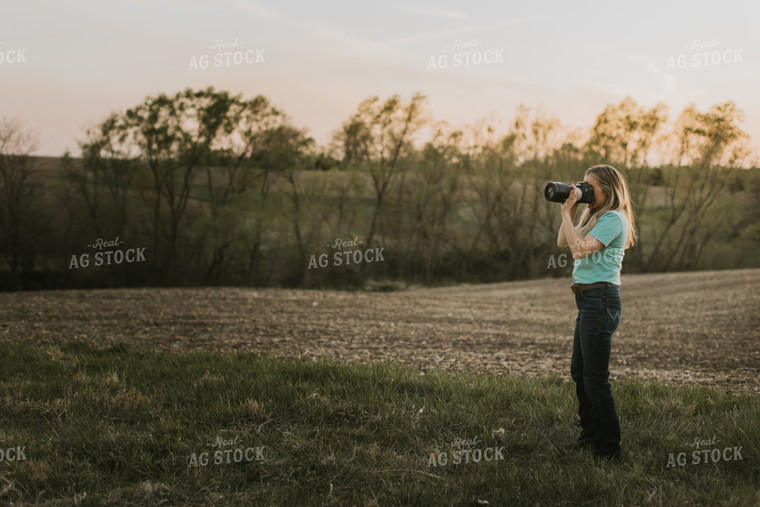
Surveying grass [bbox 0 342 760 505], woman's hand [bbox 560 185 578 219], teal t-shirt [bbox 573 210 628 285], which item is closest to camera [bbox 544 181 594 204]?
woman's hand [bbox 560 185 578 219]

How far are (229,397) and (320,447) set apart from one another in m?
1.60

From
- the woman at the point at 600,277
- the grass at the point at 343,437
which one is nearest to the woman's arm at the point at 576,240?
the woman at the point at 600,277

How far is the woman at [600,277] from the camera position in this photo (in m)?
4.43

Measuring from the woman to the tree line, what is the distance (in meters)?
27.6

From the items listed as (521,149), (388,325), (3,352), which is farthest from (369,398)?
(521,149)

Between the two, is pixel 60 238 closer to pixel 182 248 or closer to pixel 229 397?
pixel 182 248

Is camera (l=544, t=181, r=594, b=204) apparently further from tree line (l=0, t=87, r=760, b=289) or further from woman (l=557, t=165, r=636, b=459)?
tree line (l=0, t=87, r=760, b=289)

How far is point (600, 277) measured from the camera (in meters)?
4.46

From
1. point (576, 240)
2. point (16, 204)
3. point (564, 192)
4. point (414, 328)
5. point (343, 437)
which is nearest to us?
point (576, 240)

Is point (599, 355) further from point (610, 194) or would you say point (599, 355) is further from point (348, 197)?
point (348, 197)

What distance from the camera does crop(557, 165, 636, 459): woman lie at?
4.43 metres

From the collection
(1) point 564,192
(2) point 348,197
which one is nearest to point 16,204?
(2) point 348,197

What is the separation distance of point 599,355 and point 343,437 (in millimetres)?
2239

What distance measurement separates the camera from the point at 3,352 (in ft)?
28.5
